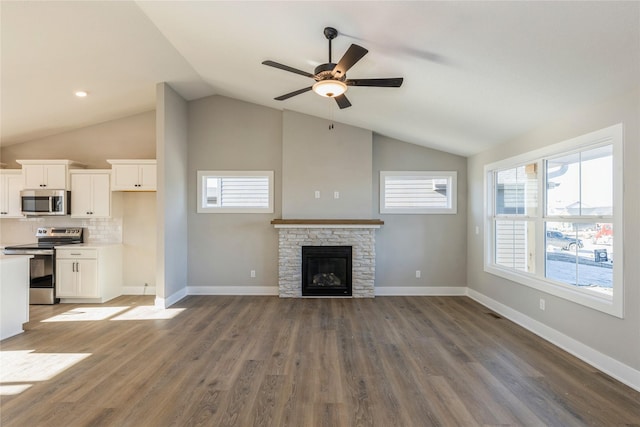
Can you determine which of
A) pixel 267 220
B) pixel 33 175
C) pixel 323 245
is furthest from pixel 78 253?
pixel 323 245

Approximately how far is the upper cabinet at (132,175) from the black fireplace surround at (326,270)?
111 inches

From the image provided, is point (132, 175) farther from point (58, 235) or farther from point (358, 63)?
point (358, 63)

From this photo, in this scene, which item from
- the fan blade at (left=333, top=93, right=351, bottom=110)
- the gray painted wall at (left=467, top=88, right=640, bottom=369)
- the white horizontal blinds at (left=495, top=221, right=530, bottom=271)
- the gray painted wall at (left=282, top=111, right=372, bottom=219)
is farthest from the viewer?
the gray painted wall at (left=282, top=111, right=372, bottom=219)

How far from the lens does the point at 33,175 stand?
192 inches

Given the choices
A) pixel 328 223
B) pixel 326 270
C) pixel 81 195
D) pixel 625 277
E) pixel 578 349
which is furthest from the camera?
pixel 326 270

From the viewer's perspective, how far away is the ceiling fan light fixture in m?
2.58

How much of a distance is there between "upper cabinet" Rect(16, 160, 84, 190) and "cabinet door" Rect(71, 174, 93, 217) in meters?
0.14

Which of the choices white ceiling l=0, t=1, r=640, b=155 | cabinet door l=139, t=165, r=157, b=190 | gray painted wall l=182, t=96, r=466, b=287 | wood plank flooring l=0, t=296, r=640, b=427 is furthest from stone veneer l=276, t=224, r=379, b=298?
cabinet door l=139, t=165, r=157, b=190

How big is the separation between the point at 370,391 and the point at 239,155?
14.1 feet

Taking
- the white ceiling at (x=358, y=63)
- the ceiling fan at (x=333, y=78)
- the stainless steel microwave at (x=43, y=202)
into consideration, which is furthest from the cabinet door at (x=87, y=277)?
the ceiling fan at (x=333, y=78)

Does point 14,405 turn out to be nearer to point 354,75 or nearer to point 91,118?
point 354,75

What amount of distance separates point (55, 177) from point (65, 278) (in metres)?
1.66

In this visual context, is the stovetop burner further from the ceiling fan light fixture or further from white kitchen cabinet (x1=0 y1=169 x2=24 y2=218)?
the ceiling fan light fixture

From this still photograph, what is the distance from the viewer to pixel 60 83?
4.00m
